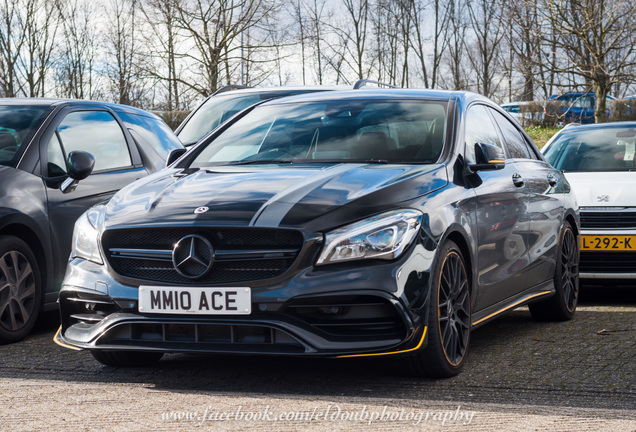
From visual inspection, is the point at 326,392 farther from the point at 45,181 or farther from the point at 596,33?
the point at 596,33

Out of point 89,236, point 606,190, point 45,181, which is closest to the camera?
point 89,236

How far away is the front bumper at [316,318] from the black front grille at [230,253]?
9 centimetres

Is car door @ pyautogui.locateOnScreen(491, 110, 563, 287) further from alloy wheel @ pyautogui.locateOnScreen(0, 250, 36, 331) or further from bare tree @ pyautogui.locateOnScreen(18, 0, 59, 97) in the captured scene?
bare tree @ pyautogui.locateOnScreen(18, 0, 59, 97)

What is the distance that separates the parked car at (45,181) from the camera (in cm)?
645

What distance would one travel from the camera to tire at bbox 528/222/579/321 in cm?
731

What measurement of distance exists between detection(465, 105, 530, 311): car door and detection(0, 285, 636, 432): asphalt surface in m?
0.42

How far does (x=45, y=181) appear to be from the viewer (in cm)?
684

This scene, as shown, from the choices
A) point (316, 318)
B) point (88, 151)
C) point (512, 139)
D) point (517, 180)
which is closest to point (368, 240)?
point (316, 318)

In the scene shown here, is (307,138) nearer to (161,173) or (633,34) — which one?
(161,173)

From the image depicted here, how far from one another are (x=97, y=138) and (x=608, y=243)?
14.7 ft

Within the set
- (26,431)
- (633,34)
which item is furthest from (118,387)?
(633,34)

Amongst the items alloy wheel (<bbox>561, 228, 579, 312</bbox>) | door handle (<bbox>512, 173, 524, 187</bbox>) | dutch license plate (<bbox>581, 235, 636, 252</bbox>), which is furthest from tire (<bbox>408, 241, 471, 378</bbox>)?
dutch license plate (<bbox>581, 235, 636, 252</bbox>)

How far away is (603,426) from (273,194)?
Result: 188cm

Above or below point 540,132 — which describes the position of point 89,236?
above
